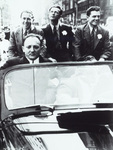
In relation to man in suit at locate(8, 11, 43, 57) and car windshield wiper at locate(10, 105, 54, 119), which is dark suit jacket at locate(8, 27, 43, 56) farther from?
car windshield wiper at locate(10, 105, 54, 119)

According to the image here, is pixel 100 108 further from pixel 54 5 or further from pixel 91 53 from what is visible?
pixel 54 5

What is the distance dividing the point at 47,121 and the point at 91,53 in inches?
33.1

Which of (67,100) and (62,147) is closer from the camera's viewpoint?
(62,147)

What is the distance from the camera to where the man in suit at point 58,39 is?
249 centimetres

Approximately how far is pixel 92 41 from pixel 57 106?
0.75 meters

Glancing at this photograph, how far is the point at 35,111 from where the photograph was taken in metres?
2.07

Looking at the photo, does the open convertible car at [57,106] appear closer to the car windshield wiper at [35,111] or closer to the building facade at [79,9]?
the car windshield wiper at [35,111]

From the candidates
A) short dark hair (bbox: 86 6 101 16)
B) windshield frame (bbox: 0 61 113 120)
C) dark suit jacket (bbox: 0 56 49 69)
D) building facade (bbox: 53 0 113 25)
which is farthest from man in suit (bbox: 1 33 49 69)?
short dark hair (bbox: 86 6 101 16)

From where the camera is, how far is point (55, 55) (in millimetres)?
2506

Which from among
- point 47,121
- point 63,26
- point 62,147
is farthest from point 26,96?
point 63,26

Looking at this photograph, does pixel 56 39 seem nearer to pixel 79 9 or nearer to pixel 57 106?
pixel 79 9

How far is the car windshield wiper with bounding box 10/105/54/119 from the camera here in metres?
2.07

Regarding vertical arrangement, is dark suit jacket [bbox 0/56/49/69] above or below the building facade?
below

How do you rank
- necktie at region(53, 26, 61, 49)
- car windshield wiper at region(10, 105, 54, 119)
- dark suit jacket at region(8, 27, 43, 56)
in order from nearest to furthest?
car windshield wiper at region(10, 105, 54, 119), dark suit jacket at region(8, 27, 43, 56), necktie at region(53, 26, 61, 49)
